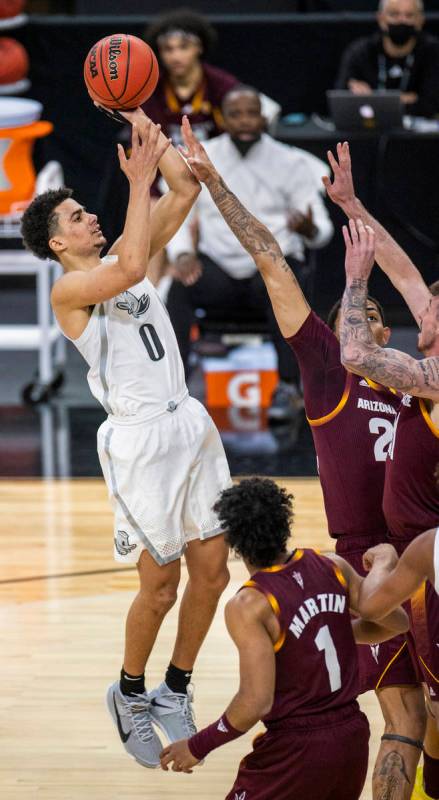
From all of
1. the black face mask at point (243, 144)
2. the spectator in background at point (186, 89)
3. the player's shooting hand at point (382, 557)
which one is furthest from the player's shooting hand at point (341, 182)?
the spectator in background at point (186, 89)

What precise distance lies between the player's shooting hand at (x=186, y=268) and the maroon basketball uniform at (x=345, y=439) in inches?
Result: 162

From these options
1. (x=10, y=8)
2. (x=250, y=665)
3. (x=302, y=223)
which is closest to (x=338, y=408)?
(x=250, y=665)

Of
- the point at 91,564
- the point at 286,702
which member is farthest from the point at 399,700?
the point at 91,564

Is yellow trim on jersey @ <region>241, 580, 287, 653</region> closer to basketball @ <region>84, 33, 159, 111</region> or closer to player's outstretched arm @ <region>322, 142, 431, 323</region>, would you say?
player's outstretched arm @ <region>322, 142, 431, 323</region>

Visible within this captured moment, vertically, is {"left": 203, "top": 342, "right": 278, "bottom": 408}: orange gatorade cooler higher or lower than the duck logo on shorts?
lower

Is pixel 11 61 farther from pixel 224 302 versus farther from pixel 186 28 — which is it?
pixel 224 302

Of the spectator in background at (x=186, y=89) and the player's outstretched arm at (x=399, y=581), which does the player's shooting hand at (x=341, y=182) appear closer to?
the player's outstretched arm at (x=399, y=581)

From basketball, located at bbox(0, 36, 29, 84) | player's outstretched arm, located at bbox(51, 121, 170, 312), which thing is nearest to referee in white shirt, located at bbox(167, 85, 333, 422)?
basketball, located at bbox(0, 36, 29, 84)

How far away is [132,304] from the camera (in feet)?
14.8

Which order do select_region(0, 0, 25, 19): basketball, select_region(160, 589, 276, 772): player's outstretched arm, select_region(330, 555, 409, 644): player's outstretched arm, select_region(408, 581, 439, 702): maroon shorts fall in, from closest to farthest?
select_region(160, 589, 276, 772): player's outstretched arm → select_region(330, 555, 409, 644): player's outstretched arm → select_region(408, 581, 439, 702): maroon shorts → select_region(0, 0, 25, 19): basketball

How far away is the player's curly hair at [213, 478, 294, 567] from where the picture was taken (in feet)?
11.2

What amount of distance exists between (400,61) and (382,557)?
7.25m

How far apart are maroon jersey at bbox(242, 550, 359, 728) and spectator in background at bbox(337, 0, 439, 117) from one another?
7.20 m

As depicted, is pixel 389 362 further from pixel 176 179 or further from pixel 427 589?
pixel 176 179
